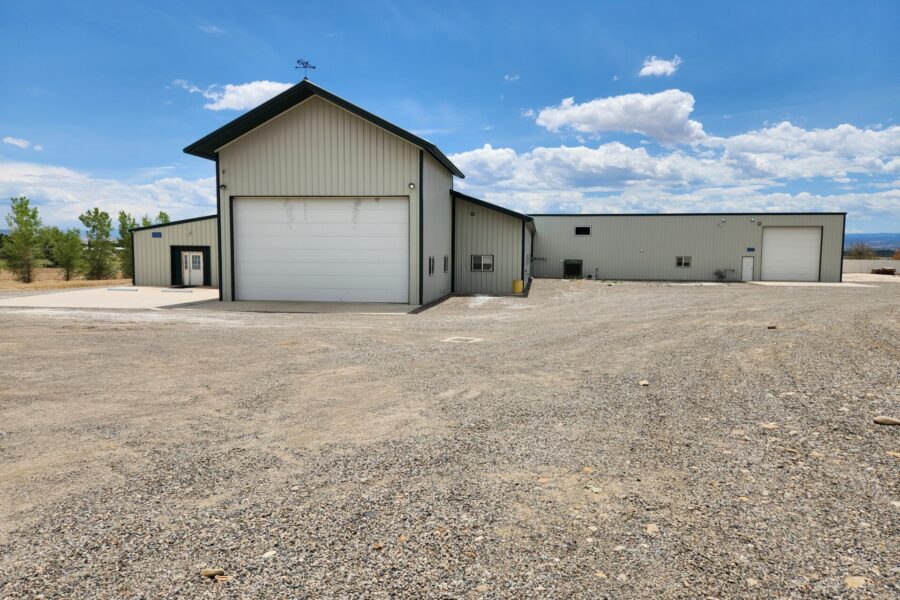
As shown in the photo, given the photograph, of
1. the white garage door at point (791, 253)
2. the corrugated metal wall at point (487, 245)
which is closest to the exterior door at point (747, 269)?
the white garage door at point (791, 253)

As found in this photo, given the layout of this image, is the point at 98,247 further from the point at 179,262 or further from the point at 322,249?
the point at 322,249

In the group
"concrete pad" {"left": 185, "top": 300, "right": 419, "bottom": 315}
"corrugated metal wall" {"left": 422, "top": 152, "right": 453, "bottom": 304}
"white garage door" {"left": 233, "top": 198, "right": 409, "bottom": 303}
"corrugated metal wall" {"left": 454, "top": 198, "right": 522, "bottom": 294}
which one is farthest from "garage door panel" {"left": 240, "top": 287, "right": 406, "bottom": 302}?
"corrugated metal wall" {"left": 454, "top": 198, "right": 522, "bottom": 294}

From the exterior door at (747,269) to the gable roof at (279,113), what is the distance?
24.1 meters

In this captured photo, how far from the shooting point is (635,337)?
11.9 metres

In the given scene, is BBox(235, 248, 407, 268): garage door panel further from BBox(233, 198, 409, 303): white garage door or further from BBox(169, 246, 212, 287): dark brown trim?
BBox(169, 246, 212, 287): dark brown trim

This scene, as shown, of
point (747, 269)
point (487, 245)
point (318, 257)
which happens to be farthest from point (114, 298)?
point (747, 269)

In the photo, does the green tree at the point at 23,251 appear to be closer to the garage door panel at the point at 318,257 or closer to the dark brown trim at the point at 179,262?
the dark brown trim at the point at 179,262

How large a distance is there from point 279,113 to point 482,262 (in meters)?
10.6

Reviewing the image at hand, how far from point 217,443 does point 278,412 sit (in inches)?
44.4

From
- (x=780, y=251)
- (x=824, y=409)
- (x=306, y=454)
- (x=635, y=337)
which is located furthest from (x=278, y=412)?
(x=780, y=251)

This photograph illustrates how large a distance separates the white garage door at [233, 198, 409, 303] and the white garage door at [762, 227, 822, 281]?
2603cm

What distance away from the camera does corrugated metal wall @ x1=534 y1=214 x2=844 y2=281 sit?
3462 centimetres

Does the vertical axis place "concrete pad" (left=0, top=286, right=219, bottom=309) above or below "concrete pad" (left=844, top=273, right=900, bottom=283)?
below

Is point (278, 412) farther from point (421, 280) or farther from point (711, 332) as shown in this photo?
point (421, 280)
